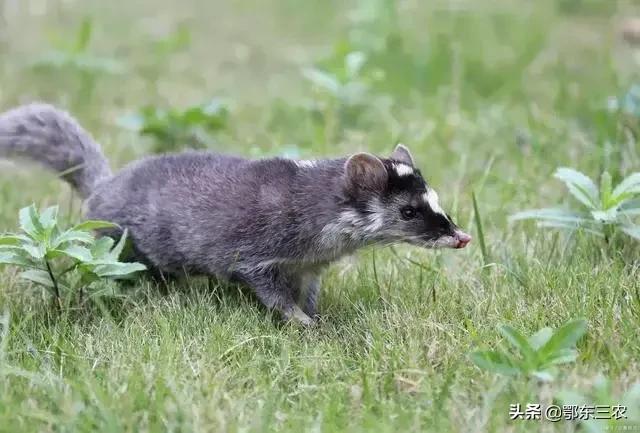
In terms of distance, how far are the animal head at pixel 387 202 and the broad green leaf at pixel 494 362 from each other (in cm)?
97

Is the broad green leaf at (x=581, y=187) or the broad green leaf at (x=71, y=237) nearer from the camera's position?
the broad green leaf at (x=71, y=237)

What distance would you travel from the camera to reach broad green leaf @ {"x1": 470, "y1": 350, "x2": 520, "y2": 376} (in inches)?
126

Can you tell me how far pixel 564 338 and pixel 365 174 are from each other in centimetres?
130

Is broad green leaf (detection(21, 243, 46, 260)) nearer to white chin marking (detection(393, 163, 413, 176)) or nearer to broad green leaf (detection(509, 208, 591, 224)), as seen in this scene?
white chin marking (detection(393, 163, 413, 176))

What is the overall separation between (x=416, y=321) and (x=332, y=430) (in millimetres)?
838

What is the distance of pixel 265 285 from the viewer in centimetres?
426

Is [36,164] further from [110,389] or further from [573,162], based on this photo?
[573,162]

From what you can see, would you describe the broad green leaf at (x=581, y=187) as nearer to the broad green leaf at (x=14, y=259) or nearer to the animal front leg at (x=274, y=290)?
the animal front leg at (x=274, y=290)

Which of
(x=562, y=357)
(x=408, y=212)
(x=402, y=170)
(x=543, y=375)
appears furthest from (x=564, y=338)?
(x=402, y=170)

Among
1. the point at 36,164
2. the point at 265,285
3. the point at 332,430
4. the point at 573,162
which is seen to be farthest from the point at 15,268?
the point at 573,162

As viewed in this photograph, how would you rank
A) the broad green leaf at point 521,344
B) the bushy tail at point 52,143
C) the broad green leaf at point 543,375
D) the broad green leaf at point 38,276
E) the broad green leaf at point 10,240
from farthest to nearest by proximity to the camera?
the bushy tail at point 52,143
the broad green leaf at point 38,276
the broad green leaf at point 10,240
the broad green leaf at point 521,344
the broad green leaf at point 543,375

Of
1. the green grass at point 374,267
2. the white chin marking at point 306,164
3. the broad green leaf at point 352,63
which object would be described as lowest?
the green grass at point 374,267

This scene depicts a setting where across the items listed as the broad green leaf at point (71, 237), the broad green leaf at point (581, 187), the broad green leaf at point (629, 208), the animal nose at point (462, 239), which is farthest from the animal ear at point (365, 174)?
the broad green leaf at point (71, 237)

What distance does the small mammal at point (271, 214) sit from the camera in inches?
165
